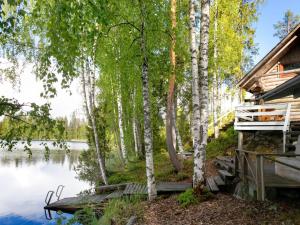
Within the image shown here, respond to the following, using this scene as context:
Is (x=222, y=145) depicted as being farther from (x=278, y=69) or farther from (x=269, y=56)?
(x=269, y=56)

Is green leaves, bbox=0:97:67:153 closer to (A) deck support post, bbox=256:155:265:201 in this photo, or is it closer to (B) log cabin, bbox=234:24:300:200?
(B) log cabin, bbox=234:24:300:200

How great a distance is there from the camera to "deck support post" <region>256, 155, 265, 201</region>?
7.17m

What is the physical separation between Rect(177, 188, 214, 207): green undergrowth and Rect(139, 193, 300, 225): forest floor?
5.3 inches

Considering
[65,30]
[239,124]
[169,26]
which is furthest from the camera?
[239,124]

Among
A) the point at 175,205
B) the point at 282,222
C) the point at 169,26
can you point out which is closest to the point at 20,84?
the point at 169,26

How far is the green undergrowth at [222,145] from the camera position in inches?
641

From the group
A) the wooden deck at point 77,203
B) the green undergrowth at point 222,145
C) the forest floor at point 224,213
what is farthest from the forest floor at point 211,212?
the green undergrowth at point 222,145

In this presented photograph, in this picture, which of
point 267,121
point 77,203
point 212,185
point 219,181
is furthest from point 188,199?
point 267,121

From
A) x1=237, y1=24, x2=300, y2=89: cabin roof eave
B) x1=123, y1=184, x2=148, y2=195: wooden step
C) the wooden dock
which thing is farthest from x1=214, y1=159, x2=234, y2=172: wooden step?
x1=237, y1=24, x2=300, y2=89: cabin roof eave

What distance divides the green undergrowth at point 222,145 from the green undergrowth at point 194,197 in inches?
286

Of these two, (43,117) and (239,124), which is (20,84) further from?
(239,124)

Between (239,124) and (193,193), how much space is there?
6495 millimetres

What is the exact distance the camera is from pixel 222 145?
57.1 feet

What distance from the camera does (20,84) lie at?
1310 centimetres
